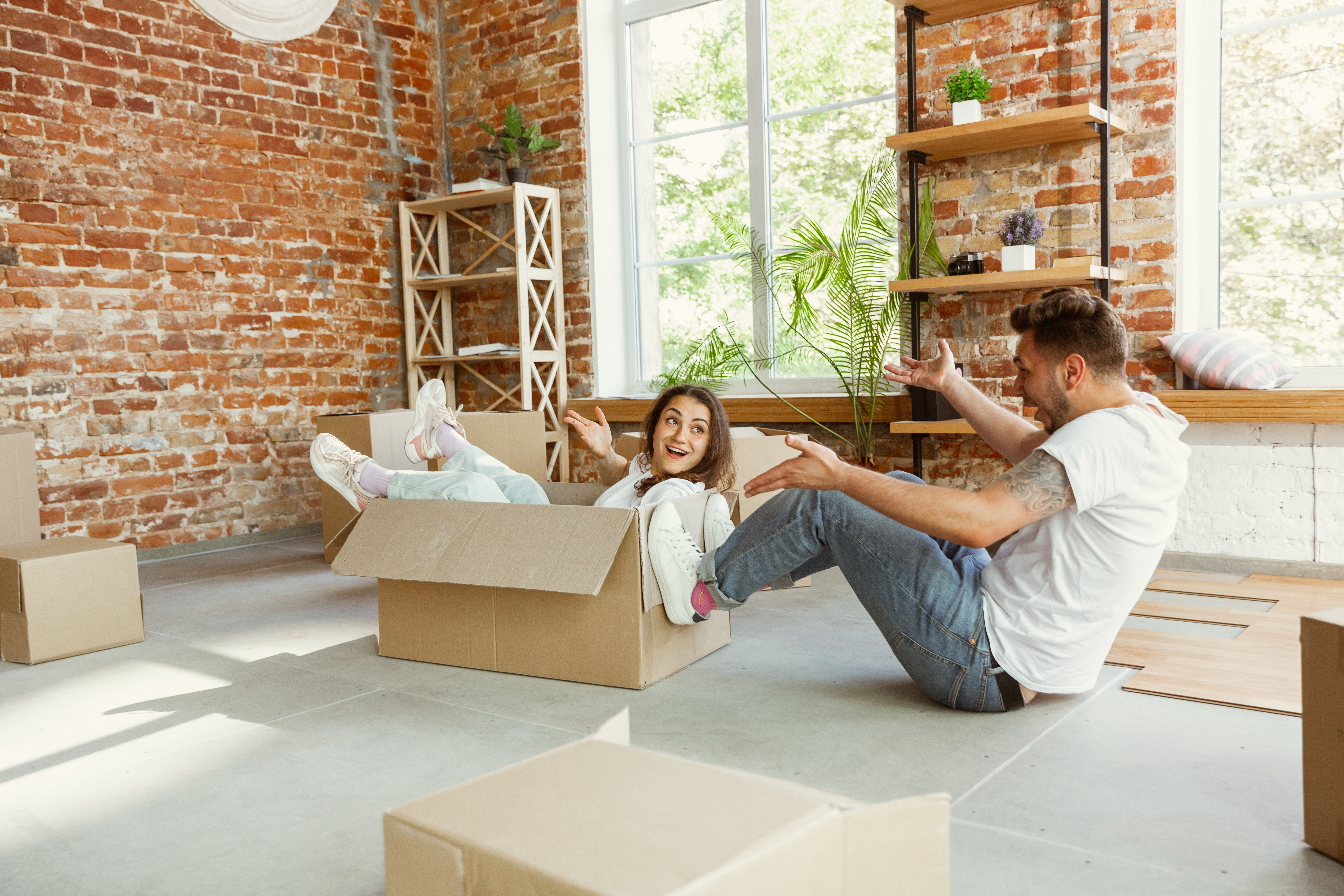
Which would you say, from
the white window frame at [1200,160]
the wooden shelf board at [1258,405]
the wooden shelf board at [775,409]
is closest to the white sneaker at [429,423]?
the wooden shelf board at [775,409]

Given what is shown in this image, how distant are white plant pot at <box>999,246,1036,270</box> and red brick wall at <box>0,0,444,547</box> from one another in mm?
3245

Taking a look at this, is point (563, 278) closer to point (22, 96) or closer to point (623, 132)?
point (623, 132)

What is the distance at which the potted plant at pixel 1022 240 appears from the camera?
11.9 feet

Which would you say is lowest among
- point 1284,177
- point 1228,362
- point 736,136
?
point 1228,362

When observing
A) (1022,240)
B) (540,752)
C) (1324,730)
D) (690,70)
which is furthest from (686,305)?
(1324,730)

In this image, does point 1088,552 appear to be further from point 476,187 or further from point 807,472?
point 476,187

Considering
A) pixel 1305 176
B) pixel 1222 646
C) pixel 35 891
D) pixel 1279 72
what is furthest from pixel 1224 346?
pixel 35 891

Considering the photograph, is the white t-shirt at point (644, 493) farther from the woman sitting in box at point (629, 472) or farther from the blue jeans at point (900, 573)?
the blue jeans at point (900, 573)

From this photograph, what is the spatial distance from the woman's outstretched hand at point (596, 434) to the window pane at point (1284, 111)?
2440mm

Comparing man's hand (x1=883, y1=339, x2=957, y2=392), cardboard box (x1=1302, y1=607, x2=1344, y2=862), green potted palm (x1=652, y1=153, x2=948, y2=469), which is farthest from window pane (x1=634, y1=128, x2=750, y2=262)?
cardboard box (x1=1302, y1=607, x2=1344, y2=862)

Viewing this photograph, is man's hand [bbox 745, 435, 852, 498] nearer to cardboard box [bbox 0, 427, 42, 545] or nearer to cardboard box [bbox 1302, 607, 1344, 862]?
cardboard box [bbox 1302, 607, 1344, 862]

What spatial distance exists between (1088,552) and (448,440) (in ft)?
6.81

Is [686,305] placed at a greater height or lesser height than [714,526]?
greater

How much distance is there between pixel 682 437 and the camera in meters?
2.70
